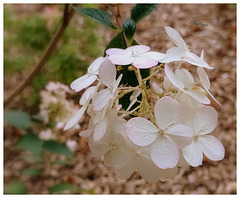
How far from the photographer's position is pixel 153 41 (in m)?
2.26

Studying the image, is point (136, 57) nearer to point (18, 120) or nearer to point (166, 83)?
point (166, 83)

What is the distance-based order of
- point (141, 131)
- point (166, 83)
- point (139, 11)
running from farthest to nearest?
point (139, 11)
point (166, 83)
point (141, 131)

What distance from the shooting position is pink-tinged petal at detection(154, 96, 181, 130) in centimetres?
50

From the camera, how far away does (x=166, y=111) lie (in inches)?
19.7

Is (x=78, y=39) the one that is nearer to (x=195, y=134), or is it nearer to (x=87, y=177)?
(x=87, y=177)

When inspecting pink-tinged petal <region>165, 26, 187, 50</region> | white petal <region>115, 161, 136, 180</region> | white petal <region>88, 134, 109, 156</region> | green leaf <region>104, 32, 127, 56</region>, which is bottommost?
white petal <region>115, 161, 136, 180</region>

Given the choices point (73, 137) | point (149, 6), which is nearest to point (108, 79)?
Answer: point (149, 6)

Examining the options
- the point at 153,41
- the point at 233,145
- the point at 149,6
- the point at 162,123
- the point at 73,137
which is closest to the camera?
the point at 162,123

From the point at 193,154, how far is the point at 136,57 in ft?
0.59

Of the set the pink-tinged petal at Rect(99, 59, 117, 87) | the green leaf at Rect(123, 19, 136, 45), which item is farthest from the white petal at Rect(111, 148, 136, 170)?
the green leaf at Rect(123, 19, 136, 45)

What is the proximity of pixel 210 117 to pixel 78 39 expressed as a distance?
66.0 inches

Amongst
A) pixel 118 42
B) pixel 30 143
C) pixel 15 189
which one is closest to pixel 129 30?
pixel 118 42

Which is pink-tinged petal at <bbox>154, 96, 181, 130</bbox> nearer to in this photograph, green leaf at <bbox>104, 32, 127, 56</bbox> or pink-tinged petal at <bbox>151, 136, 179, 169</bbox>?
pink-tinged petal at <bbox>151, 136, 179, 169</bbox>

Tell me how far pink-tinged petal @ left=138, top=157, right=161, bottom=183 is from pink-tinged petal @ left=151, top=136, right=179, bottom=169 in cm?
A: 5
